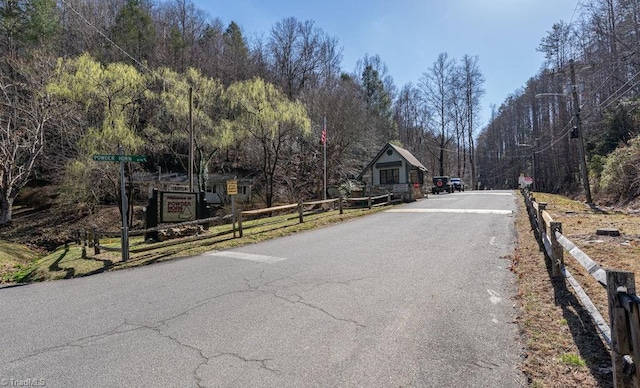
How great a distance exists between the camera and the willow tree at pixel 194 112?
837 inches

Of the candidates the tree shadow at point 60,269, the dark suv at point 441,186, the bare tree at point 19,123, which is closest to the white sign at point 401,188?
the dark suv at point 441,186

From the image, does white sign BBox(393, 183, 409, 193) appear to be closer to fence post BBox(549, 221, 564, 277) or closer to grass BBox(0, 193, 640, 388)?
grass BBox(0, 193, 640, 388)

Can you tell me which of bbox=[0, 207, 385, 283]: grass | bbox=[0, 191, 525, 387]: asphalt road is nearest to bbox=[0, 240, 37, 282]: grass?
bbox=[0, 207, 385, 283]: grass

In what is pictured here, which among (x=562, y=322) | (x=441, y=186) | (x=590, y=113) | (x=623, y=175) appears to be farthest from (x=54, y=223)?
(x=590, y=113)

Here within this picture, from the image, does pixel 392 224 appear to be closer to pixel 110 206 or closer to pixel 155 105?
pixel 155 105

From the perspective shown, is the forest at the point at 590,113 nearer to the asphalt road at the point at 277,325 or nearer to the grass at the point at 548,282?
the grass at the point at 548,282

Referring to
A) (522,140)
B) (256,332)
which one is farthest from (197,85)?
(522,140)

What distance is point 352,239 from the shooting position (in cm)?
1062

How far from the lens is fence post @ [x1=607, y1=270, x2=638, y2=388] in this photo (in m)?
2.44

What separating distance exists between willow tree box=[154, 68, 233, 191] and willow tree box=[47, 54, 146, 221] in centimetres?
174

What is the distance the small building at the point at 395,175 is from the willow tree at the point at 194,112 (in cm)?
1242

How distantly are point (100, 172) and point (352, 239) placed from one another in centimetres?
1652

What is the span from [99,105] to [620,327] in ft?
72.9

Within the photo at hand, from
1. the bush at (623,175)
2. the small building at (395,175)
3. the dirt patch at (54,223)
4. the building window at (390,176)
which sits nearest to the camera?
the bush at (623,175)
